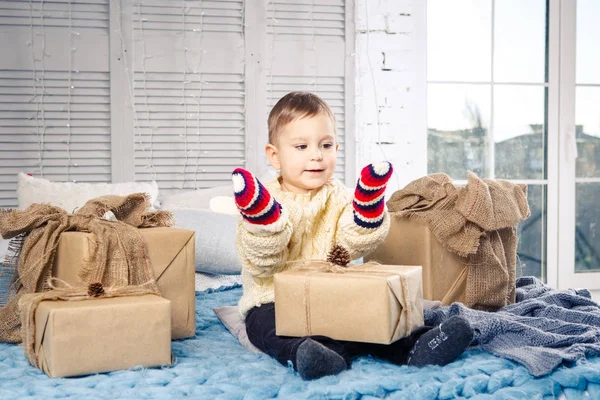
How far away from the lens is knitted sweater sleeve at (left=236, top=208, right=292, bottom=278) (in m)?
1.46

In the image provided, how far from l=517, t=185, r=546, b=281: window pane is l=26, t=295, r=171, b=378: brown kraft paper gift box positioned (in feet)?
8.85

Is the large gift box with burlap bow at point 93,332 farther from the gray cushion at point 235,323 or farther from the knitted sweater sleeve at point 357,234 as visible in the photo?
the knitted sweater sleeve at point 357,234

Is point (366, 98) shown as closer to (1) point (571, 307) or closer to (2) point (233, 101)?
(2) point (233, 101)

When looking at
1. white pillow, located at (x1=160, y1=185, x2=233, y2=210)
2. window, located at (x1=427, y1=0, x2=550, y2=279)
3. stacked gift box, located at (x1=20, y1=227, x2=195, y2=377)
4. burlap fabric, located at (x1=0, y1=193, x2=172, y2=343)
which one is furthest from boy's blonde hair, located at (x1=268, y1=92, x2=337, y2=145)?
window, located at (x1=427, y1=0, x2=550, y2=279)

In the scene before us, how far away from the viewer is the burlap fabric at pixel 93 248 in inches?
60.2

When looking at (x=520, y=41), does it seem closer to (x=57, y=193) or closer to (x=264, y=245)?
(x=57, y=193)

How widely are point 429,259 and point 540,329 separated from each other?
1.20ft

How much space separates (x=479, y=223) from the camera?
1.77 metres

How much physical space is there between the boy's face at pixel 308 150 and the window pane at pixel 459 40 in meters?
1.98

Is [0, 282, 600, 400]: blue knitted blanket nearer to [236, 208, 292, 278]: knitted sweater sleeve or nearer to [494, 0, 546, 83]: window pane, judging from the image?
[236, 208, 292, 278]: knitted sweater sleeve

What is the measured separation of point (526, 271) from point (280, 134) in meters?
2.40

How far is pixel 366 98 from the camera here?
3215 mm

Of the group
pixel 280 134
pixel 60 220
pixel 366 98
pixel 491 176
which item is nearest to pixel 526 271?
pixel 491 176

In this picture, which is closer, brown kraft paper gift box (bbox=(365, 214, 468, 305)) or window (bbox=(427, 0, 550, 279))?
brown kraft paper gift box (bbox=(365, 214, 468, 305))
